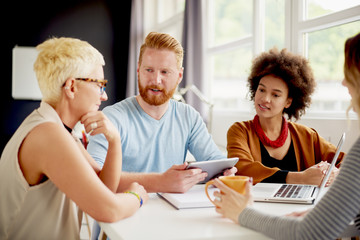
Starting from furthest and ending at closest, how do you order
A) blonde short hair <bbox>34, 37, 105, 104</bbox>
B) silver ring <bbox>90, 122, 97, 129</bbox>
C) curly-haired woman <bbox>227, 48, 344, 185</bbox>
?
curly-haired woman <bbox>227, 48, 344, 185</bbox>
silver ring <bbox>90, 122, 97, 129</bbox>
blonde short hair <bbox>34, 37, 105, 104</bbox>

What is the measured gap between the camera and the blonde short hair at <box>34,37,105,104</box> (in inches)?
46.0

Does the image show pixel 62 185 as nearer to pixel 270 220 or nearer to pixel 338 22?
pixel 270 220

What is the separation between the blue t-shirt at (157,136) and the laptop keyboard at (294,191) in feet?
1.78

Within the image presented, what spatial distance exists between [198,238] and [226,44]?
3.13 meters

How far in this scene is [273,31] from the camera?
10.4 ft

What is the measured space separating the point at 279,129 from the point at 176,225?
1.18 meters

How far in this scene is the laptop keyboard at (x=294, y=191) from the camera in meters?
1.32

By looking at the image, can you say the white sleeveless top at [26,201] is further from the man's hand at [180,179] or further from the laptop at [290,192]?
the laptop at [290,192]

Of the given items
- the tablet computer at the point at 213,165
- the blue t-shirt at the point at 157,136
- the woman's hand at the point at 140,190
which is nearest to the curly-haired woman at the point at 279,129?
the blue t-shirt at the point at 157,136

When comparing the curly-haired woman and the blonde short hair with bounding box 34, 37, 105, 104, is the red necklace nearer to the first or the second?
the curly-haired woman

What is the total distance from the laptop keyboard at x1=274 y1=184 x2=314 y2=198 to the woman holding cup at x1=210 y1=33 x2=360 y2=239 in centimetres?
32

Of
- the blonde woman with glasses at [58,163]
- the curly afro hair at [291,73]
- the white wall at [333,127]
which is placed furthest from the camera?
the white wall at [333,127]

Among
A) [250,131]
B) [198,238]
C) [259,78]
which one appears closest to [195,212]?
[198,238]

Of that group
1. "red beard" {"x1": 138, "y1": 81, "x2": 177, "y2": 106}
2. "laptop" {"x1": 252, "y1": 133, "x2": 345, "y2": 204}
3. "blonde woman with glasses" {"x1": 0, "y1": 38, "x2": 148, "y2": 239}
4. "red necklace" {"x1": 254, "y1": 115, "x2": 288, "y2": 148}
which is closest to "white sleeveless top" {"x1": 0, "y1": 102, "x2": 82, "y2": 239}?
"blonde woman with glasses" {"x1": 0, "y1": 38, "x2": 148, "y2": 239}
